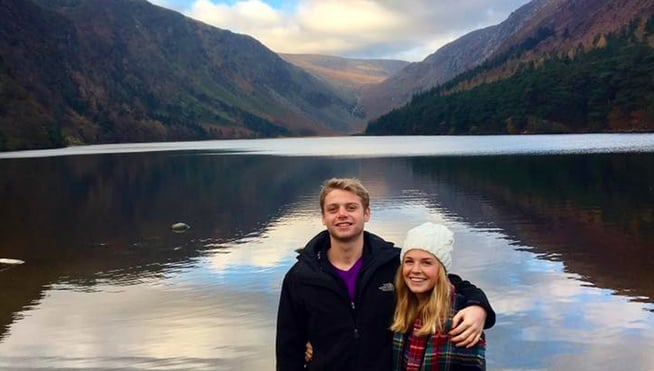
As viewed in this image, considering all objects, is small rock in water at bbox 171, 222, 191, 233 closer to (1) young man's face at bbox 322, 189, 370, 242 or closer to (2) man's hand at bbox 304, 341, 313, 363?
(2) man's hand at bbox 304, 341, 313, 363

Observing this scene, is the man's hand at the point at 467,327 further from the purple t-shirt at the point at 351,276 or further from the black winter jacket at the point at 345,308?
the purple t-shirt at the point at 351,276

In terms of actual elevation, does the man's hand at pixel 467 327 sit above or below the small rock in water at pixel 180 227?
above

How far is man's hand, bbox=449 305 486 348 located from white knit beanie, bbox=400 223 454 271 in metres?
0.44

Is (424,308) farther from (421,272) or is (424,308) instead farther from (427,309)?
(421,272)

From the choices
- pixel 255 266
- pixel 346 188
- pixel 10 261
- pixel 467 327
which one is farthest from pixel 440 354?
pixel 10 261

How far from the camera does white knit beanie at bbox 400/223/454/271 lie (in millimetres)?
6090

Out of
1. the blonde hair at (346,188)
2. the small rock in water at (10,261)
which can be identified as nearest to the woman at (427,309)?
the blonde hair at (346,188)

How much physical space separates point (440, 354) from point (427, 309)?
0.39m

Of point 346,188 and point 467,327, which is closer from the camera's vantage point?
point 467,327

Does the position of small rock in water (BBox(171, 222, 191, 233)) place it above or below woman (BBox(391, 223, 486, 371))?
below

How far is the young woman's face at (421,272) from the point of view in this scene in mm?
6066

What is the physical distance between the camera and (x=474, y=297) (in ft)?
20.5

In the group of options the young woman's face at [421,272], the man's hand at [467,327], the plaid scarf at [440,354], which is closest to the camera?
the man's hand at [467,327]

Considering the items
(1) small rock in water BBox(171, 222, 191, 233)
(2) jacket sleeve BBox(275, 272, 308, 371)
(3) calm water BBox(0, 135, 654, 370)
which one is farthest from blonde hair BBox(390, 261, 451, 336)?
(1) small rock in water BBox(171, 222, 191, 233)
